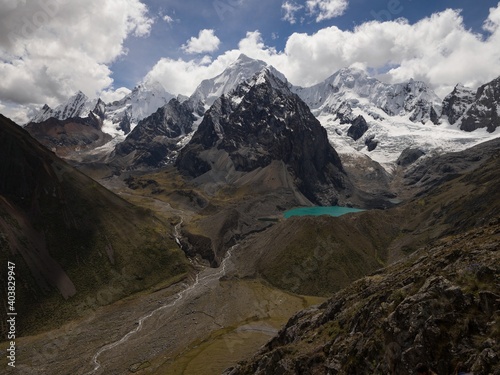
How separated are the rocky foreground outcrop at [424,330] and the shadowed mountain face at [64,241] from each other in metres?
87.7

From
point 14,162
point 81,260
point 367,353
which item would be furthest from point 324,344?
point 14,162

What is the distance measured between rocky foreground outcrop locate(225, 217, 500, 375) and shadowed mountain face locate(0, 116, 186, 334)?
87693mm

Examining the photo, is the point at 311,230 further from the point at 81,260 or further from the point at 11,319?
the point at 11,319

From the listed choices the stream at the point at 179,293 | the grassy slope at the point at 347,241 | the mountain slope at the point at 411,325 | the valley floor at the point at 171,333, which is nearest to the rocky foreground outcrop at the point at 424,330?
the mountain slope at the point at 411,325

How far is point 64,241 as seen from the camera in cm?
12288

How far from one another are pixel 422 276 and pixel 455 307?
8938 millimetres

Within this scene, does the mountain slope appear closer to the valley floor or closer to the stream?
the valley floor

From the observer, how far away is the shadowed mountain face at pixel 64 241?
345ft

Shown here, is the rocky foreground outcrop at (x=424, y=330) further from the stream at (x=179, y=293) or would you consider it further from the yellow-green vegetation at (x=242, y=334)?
the stream at (x=179, y=293)

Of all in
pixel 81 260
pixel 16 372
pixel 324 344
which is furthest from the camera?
pixel 81 260

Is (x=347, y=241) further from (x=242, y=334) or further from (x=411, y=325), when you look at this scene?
(x=411, y=325)

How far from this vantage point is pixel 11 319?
93875 mm

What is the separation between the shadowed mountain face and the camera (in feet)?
345

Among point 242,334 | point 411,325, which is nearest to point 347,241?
point 242,334
